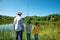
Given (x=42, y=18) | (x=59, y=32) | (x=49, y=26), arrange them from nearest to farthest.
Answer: (x=59, y=32) < (x=49, y=26) < (x=42, y=18)

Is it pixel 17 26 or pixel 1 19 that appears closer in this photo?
pixel 17 26

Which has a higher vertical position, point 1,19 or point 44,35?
point 1,19

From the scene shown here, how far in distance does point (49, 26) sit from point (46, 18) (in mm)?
3114

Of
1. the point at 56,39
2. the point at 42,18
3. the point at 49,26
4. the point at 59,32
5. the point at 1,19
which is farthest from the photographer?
the point at 42,18

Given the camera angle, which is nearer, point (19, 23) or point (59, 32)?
point (19, 23)

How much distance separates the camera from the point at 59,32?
9.91 meters

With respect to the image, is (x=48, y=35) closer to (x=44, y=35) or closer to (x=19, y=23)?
(x=44, y=35)

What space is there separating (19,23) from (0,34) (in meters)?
3.18

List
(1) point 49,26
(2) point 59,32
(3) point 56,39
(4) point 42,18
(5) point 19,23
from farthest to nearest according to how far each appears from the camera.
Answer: (4) point 42,18 → (1) point 49,26 → (2) point 59,32 → (3) point 56,39 → (5) point 19,23

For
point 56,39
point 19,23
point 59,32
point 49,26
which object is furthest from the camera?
point 49,26

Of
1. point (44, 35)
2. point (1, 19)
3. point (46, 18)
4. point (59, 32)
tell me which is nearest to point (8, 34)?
point (44, 35)

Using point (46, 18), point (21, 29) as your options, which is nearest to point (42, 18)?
point (46, 18)

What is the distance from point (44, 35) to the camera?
30.5 feet

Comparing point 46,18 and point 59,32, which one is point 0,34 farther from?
point 46,18
